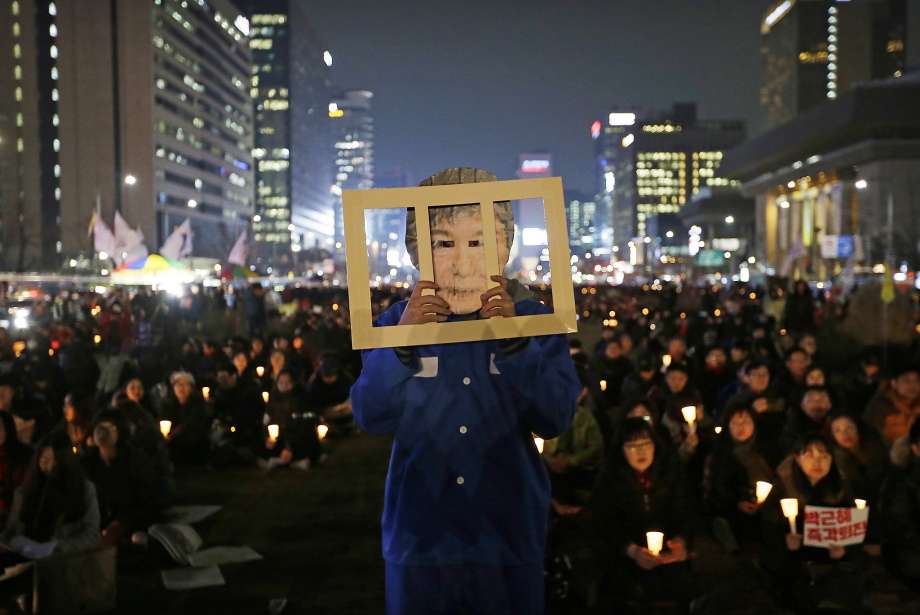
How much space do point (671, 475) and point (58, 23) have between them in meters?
102

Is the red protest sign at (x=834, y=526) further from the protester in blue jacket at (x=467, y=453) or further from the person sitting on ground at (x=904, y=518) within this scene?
the protester in blue jacket at (x=467, y=453)

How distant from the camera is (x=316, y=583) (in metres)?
6.72

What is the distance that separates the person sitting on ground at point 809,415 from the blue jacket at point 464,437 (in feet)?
18.0

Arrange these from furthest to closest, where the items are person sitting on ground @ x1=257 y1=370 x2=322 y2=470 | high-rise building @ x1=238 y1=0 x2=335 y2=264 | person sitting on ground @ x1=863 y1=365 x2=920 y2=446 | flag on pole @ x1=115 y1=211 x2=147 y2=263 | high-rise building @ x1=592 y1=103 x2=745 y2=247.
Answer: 1. high-rise building @ x1=592 y1=103 x2=745 y2=247
2. high-rise building @ x1=238 y1=0 x2=335 y2=264
3. flag on pole @ x1=115 y1=211 x2=147 y2=263
4. person sitting on ground @ x1=257 y1=370 x2=322 y2=470
5. person sitting on ground @ x1=863 y1=365 x2=920 y2=446

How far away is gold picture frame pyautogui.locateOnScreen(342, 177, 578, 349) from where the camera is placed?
2.42 meters

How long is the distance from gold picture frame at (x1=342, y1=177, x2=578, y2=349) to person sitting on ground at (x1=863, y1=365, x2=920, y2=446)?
6.91m

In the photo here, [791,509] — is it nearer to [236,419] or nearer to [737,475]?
[737,475]

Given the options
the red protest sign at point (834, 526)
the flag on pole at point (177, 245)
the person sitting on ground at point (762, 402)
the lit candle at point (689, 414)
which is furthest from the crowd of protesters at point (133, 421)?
the flag on pole at point (177, 245)

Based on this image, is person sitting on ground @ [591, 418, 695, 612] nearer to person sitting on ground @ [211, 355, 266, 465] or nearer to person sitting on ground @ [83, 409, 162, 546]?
person sitting on ground @ [83, 409, 162, 546]

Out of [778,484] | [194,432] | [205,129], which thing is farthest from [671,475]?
[205,129]

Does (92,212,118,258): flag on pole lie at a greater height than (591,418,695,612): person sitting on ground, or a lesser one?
greater

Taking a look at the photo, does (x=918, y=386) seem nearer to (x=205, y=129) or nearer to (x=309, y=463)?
(x=309, y=463)

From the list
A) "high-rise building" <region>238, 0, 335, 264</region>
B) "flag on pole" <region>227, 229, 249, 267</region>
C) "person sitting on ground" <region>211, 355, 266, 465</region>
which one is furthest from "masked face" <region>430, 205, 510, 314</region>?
"high-rise building" <region>238, 0, 335, 264</region>

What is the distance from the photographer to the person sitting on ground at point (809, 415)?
25.1 ft
